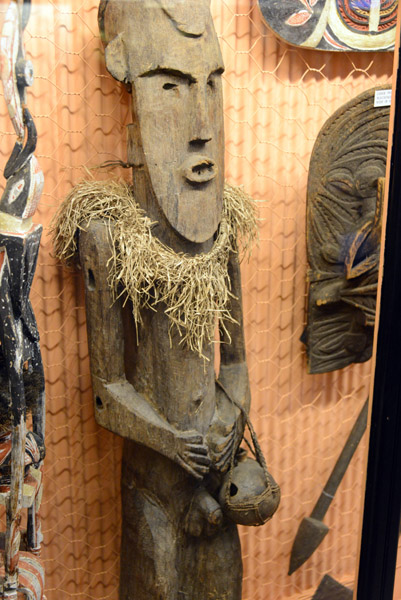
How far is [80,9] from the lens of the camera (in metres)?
1.25

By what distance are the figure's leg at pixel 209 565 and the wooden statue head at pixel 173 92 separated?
58 cm

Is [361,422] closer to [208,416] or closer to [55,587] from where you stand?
[208,416]

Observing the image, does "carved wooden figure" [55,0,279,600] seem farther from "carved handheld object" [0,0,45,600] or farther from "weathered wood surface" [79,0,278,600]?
"carved handheld object" [0,0,45,600]

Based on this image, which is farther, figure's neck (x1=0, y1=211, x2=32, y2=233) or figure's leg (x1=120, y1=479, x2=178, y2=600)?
figure's leg (x1=120, y1=479, x2=178, y2=600)

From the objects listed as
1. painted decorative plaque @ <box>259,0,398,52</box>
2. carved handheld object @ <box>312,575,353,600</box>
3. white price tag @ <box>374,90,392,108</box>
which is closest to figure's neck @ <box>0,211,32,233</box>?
painted decorative plaque @ <box>259,0,398,52</box>

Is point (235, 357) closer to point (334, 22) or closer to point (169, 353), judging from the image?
point (169, 353)

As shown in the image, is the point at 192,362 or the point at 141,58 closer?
the point at 141,58

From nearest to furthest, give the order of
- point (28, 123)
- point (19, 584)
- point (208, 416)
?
point (28, 123)
point (19, 584)
point (208, 416)

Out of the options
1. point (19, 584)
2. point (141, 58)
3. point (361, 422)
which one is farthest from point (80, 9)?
point (361, 422)

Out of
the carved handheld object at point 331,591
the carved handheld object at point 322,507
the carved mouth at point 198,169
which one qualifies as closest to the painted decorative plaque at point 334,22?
the carved mouth at point 198,169

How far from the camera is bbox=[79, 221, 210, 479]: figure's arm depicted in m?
1.20

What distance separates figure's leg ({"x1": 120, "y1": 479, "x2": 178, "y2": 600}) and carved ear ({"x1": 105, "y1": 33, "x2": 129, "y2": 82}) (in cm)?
77

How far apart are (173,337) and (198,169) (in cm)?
30

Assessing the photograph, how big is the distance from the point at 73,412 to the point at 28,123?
2.36 ft
